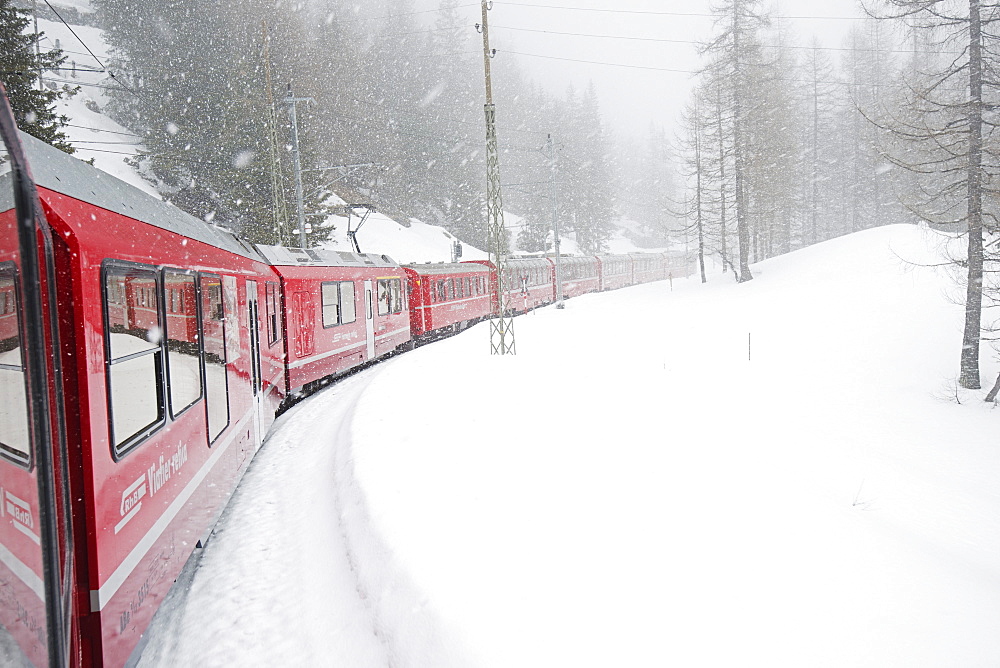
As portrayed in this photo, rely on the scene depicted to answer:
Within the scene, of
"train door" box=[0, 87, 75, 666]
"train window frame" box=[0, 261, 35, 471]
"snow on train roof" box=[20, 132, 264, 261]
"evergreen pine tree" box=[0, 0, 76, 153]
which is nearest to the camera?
"train door" box=[0, 87, 75, 666]

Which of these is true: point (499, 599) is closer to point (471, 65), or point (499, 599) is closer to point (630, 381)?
point (630, 381)

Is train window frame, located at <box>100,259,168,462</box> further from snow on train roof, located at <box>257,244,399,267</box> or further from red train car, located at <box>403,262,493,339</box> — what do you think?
red train car, located at <box>403,262,493,339</box>

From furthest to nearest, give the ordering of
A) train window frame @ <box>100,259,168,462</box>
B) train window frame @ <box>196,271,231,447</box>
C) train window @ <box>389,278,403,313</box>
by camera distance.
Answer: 1. train window @ <box>389,278,403,313</box>
2. train window frame @ <box>196,271,231,447</box>
3. train window frame @ <box>100,259,168,462</box>

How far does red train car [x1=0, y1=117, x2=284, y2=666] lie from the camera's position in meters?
1.64

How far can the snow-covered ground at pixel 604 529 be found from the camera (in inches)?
149

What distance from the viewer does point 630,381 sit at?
1216cm

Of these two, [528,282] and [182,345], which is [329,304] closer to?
[182,345]

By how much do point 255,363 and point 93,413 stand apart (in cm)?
527

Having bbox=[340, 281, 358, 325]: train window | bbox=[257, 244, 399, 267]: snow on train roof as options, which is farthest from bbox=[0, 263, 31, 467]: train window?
bbox=[340, 281, 358, 325]: train window

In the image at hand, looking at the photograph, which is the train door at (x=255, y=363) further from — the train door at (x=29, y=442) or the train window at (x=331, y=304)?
the train door at (x=29, y=442)

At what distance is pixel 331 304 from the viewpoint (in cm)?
1291

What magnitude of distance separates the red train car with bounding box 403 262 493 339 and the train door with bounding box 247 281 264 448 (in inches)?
355

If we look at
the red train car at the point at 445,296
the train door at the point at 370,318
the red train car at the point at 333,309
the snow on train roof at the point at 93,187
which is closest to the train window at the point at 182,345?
the snow on train roof at the point at 93,187

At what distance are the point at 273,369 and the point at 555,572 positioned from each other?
6843mm
